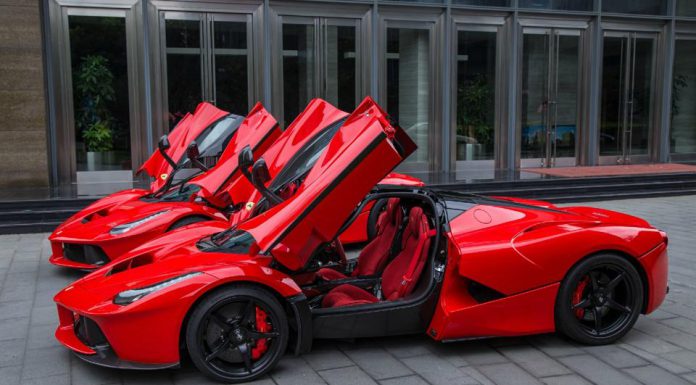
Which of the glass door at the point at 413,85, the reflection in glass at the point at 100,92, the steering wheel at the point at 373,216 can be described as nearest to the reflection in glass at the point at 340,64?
the glass door at the point at 413,85

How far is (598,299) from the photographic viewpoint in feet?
14.6

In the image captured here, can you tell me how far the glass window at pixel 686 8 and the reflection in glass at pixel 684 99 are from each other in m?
0.68

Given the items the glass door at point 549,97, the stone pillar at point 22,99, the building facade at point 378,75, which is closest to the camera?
the stone pillar at point 22,99

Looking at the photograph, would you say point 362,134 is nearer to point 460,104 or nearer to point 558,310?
point 558,310

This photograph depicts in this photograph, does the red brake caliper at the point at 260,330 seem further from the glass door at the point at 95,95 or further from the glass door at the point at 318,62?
the glass door at the point at 318,62

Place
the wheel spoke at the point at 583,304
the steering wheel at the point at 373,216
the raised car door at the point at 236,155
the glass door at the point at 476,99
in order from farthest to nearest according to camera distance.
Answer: the glass door at the point at 476,99, the steering wheel at the point at 373,216, the raised car door at the point at 236,155, the wheel spoke at the point at 583,304

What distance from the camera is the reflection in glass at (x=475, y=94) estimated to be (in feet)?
47.5

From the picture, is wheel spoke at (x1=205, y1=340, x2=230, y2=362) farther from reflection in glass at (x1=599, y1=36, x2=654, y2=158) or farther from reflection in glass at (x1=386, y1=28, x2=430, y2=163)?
reflection in glass at (x1=599, y1=36, x2=654, y2=158)

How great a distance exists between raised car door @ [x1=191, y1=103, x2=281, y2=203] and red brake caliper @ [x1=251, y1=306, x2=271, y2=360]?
2654 millimetres

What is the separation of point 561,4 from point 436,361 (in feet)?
41.9

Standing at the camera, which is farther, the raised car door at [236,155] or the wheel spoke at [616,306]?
the raised car door at [236,155]

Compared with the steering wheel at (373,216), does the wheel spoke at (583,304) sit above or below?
below

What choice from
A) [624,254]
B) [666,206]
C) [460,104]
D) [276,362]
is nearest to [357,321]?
[276,362]

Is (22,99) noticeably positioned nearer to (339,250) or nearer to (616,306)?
(339,250)
